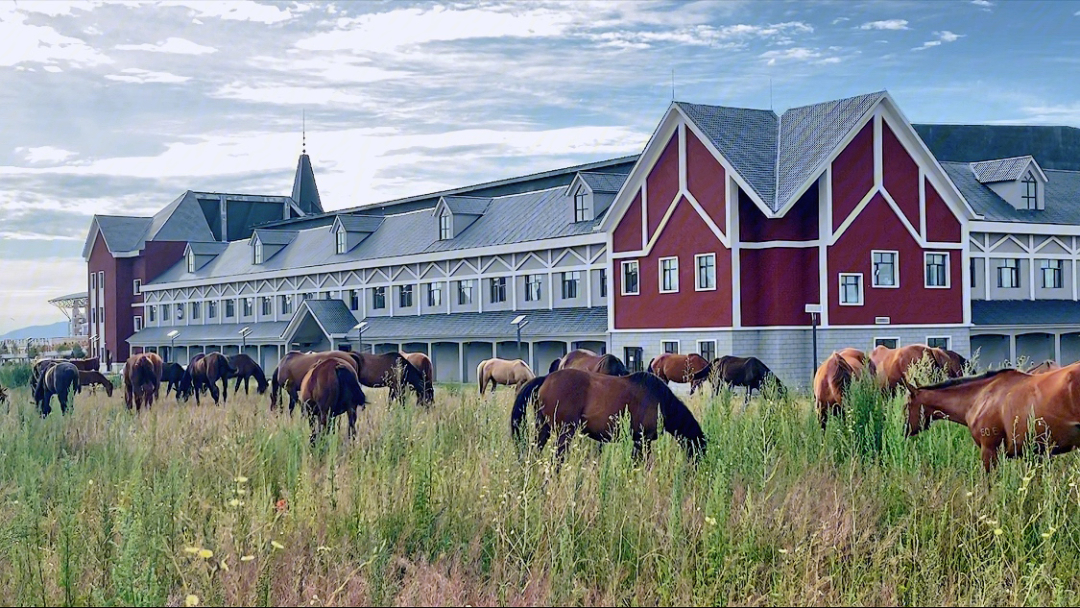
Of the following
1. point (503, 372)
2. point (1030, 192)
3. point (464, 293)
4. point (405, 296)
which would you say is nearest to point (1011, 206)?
point (1030, 192)

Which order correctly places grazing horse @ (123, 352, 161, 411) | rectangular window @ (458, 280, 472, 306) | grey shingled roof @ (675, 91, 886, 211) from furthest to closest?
1. rectangular window @ (458, 280, 472, 306)
2. grey shingled roof @ (675, 91, 886, 211)
3. grazing horse @ (123, 352, 161, 411)

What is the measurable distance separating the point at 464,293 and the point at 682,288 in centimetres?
1577

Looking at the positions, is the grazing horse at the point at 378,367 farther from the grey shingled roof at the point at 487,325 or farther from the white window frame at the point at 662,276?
the grey shingled roof at the point at 487,325

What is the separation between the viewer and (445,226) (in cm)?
5944

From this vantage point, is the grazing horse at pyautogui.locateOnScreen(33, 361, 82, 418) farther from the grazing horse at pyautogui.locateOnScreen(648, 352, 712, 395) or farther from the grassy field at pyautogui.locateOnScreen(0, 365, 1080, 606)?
the grassy field at pyautogui.locateOnScreen(0, 365, 1080, 606)

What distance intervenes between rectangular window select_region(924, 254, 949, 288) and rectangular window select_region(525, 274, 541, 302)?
16.3 m

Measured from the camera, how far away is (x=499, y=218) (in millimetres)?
57812

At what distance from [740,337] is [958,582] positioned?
105 feet

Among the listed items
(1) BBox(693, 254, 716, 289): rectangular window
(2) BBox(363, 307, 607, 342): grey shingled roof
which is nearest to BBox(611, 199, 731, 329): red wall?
(1) BBox(693, 254, 716, 289): rectangular window

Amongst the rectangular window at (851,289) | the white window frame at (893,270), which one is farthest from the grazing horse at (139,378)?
the white window frame at (893,270)

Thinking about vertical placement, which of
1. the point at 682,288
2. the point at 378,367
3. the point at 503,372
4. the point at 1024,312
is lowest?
the point at 503,372

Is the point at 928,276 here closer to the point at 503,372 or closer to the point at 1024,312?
the point at 1024,312

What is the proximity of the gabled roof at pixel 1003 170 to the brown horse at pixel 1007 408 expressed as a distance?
129 ft

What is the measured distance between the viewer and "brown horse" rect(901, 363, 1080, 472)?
1280 cm
